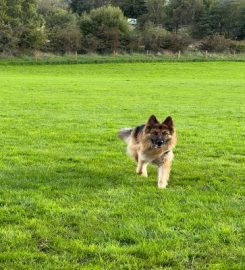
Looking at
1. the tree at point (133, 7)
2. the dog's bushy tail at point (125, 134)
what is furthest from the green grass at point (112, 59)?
the dog's bushy tail at point (125, 134)

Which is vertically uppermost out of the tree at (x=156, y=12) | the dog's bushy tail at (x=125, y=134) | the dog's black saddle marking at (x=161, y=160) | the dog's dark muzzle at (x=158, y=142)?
the tree at (x=156, y=12)

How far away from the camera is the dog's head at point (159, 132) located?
892 cm

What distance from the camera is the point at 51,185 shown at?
8.34 m

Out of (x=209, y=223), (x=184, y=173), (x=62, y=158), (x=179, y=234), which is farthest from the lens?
(x=62, y=158)

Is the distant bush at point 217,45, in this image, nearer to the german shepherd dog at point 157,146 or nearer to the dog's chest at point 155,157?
the german shepherd dog at point 157,146

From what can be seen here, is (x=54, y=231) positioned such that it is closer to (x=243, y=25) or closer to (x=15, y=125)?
(x=15, y=125)

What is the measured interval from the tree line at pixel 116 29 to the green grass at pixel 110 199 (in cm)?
4993

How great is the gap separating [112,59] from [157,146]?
5392 cm

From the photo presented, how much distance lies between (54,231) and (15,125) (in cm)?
1035

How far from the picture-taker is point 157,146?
899cm

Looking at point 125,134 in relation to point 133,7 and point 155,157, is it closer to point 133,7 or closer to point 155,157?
point 155,157

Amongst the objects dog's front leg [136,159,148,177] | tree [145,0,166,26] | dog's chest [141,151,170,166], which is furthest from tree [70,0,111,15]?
dog's chest [141,151,170,166]

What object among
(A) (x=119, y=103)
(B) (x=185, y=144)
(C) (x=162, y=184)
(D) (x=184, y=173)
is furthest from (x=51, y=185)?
(A) (x=119, y=103)

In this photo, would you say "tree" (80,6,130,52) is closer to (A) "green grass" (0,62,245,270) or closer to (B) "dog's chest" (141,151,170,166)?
(A) "green grass" (0,62,245,270)
